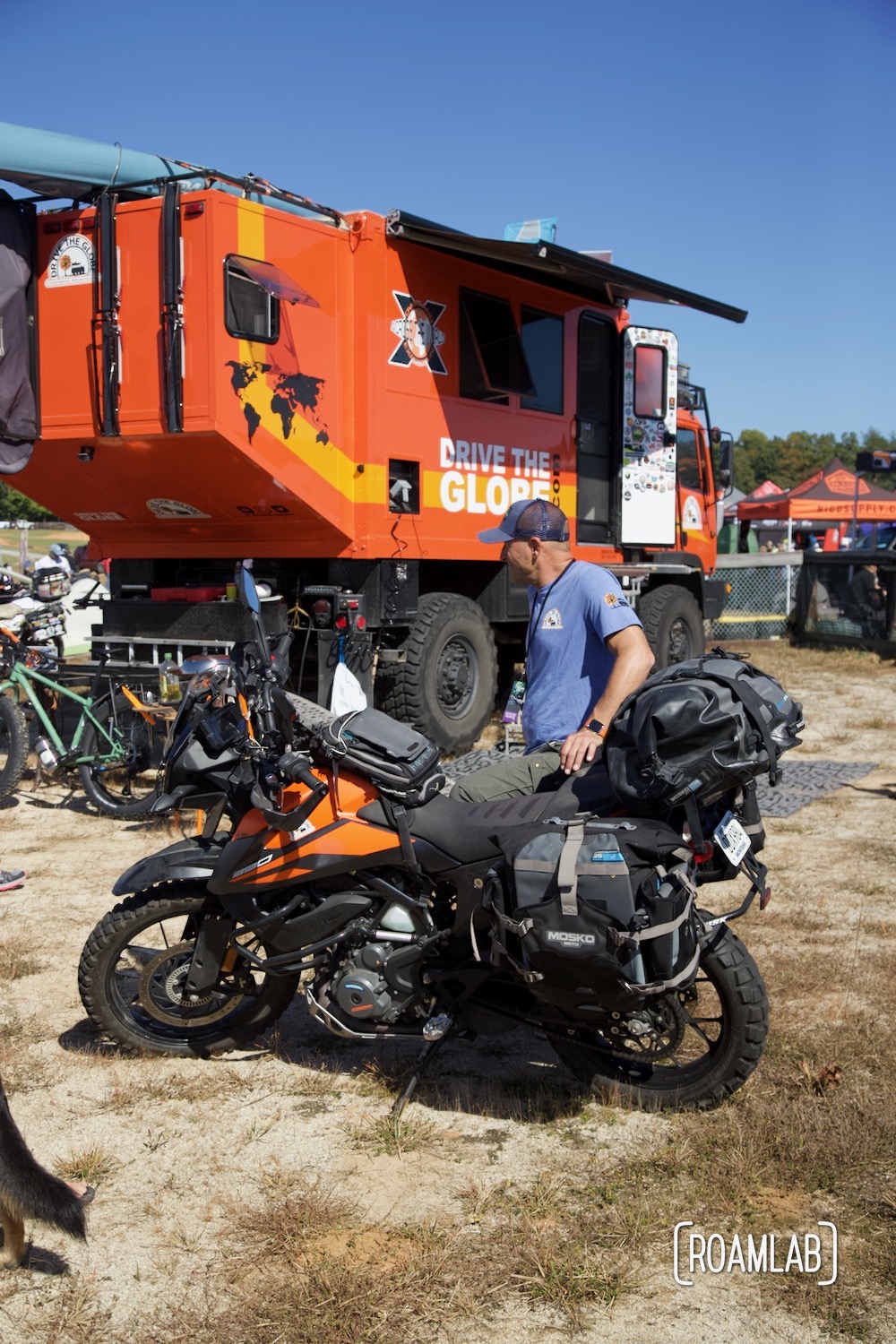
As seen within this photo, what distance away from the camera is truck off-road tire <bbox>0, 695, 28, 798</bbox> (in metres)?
7.79

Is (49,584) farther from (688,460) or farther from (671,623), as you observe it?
(688,460)

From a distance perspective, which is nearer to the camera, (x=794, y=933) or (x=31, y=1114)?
(x=31, y=1114)

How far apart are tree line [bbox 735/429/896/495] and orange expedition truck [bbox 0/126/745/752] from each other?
273 ft

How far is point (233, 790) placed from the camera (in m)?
3.76

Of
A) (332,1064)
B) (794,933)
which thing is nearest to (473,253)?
(794,933)

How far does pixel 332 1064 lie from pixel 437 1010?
0.60 metres

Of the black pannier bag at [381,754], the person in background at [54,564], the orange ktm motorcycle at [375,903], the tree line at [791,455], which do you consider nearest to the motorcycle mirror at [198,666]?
the orange ktm motorcycle at [375,903]

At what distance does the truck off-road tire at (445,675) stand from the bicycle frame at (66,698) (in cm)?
211

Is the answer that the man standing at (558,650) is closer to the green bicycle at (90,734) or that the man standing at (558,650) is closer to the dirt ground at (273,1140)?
the dirt ground at (273,1140)

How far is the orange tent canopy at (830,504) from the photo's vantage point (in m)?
31.4

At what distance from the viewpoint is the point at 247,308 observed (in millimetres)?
7184

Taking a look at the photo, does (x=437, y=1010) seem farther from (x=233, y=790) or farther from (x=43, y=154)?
(x=43, y=154)

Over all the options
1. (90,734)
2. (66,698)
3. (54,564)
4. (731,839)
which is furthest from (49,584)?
(731,839)

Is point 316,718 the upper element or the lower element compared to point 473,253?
lower
